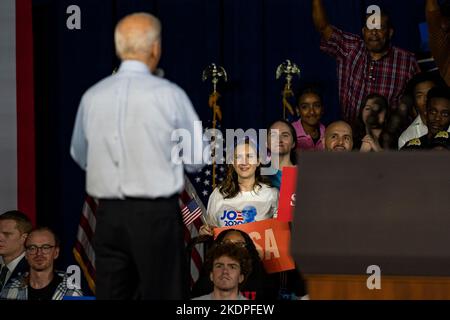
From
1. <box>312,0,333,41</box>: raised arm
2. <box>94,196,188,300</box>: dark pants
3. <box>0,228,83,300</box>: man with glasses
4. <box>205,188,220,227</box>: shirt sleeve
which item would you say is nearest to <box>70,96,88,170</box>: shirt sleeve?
<box>94,196,188,300</box>: dark pants

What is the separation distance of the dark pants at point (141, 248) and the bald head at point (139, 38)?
0.51m

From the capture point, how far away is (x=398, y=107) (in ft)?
25.7

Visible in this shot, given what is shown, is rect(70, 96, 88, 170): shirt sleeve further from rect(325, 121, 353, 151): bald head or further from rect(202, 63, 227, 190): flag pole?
rect(202, 63, 227, 190): flag pole

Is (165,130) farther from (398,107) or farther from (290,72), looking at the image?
(290,72)

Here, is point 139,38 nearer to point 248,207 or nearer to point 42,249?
point 42,249

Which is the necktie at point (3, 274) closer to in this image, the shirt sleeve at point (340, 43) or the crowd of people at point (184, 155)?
the crowd of people at point (184, 155)

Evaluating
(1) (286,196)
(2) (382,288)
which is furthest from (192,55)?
(2) (382,288)

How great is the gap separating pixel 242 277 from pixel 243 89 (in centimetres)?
272

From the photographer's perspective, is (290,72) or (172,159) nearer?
(172,159)

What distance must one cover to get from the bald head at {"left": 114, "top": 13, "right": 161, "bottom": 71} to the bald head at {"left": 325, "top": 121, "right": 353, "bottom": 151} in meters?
2.77

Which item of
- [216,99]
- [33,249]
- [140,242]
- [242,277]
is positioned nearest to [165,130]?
[140,242]

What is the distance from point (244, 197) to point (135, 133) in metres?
2.80

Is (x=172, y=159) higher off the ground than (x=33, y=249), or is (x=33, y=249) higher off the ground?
(x=172, y=159)
